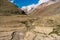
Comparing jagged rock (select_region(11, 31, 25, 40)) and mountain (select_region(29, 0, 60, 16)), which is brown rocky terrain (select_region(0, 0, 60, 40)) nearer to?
jagged rock (select_region(11, 31, 25, 40))

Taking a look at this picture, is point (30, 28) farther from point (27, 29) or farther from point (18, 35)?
point (18, 35)

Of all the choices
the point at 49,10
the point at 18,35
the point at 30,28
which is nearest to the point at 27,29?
the point at 30,28

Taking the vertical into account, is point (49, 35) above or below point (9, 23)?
below

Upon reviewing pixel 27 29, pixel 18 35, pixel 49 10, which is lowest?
pixel 18 35

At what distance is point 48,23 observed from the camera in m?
5.98

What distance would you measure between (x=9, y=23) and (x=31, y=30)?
758mm

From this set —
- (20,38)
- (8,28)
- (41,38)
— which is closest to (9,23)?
(8,28)

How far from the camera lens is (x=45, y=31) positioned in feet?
19.0

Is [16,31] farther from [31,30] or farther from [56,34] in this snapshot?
[56,34]

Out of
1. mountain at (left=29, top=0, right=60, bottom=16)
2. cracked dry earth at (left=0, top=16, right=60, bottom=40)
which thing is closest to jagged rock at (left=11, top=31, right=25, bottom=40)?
cracked dry earth at (left=0, top=16, right=60, bottom=40)

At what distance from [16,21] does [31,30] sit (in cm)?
62

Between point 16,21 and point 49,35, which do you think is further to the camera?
point 16,21

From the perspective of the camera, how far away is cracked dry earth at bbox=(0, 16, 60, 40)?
18.4 ft

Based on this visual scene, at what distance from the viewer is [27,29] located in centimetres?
593
